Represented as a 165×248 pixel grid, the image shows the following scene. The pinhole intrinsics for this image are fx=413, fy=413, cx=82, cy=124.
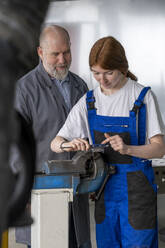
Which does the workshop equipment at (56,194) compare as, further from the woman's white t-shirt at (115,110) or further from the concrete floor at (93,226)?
the concrete floor at (93,226)

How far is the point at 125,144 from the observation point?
2.07 meters

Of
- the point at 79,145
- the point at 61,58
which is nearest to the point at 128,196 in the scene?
the point at 79,145

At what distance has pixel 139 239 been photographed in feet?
6.93

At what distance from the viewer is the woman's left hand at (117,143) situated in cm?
203

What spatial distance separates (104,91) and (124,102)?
0.15 m

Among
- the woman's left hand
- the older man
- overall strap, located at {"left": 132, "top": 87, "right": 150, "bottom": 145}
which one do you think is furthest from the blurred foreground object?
the older man

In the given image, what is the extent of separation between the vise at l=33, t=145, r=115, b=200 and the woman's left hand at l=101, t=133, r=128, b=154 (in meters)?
0.13

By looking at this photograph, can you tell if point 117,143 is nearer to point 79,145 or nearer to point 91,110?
point 79,145

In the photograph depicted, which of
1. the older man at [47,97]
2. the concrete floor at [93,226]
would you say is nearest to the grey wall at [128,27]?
the concrete floor at [93,226]

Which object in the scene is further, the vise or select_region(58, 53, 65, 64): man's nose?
select_region(58, 53, 65, 64): man's nose

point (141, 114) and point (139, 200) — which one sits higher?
point (141, 114)

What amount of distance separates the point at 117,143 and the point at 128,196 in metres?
0.31

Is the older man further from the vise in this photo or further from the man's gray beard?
the vise

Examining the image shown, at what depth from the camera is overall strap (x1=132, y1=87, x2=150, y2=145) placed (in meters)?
2.13
